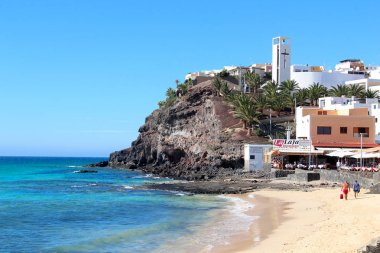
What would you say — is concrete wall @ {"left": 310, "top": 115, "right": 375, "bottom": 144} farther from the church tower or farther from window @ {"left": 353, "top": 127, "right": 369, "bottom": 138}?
the church tower

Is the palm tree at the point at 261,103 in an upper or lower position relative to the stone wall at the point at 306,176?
upper

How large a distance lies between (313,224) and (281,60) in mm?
76696

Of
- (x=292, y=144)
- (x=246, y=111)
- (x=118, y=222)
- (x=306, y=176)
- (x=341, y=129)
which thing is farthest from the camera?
(x=246, y=111)

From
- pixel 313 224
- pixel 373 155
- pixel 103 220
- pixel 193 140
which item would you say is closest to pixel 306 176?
pixel 373 155

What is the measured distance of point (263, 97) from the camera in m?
83.6

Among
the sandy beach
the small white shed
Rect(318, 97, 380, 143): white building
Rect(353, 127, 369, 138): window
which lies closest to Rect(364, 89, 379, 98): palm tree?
Rect(318, 97, 380, 143): white building

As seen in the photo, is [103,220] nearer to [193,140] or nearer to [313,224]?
[313,224]

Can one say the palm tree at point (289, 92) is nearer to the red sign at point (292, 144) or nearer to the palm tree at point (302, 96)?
the palm tree at point (302, 96)

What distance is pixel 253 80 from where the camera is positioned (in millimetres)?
98875

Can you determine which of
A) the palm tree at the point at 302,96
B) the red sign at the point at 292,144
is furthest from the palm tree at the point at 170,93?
the red sign at the point at 292,144

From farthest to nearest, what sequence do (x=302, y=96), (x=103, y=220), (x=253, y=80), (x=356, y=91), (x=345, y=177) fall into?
(x=253, y=80) < (x=302, y=96) < (x=356, y=91) < (x=345, y=177) < (x=103, y=220)

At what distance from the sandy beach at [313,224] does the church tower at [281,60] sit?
203ft

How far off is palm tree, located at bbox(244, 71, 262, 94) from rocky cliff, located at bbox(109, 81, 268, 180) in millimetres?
8355

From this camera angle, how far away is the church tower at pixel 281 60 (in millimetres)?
97312
